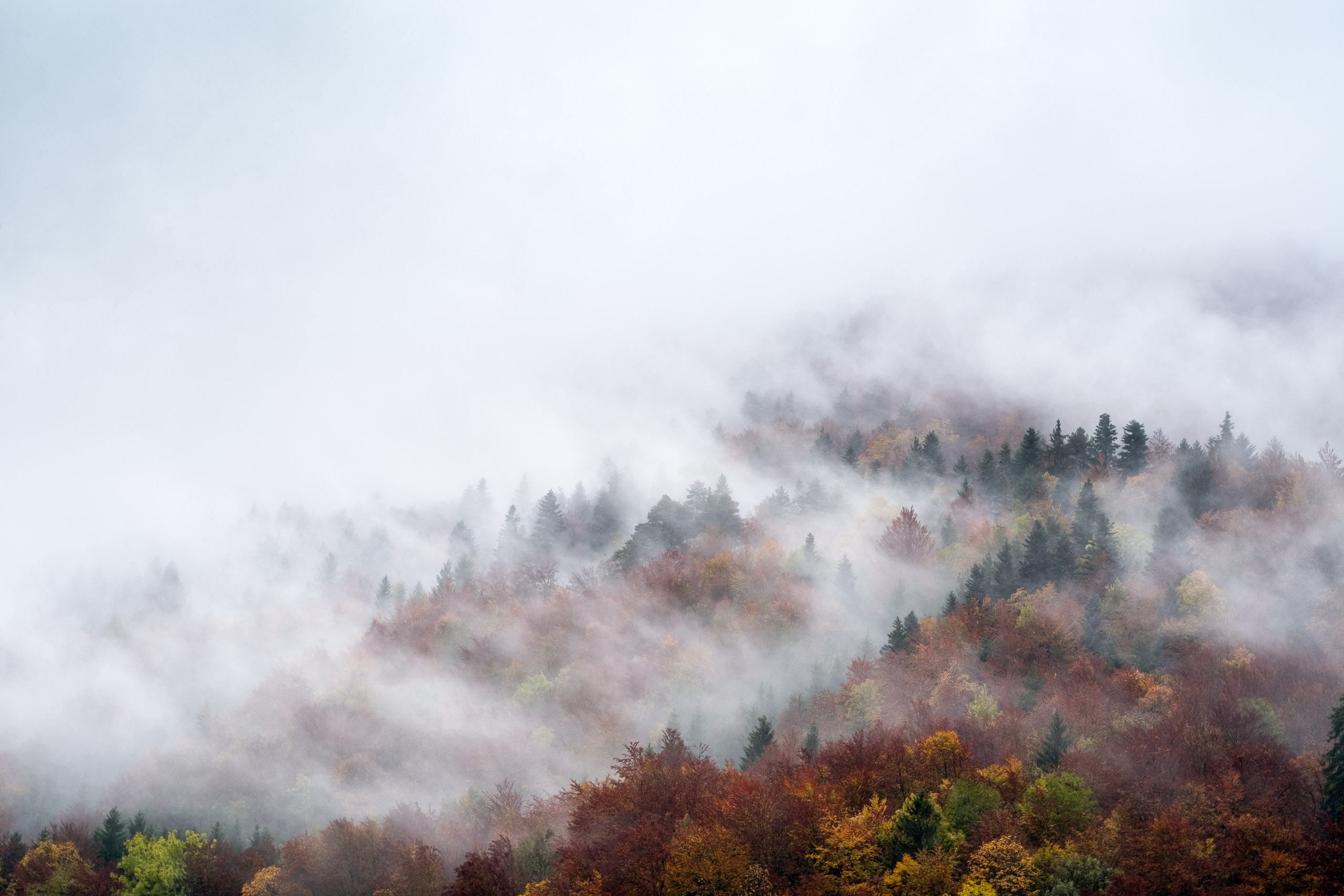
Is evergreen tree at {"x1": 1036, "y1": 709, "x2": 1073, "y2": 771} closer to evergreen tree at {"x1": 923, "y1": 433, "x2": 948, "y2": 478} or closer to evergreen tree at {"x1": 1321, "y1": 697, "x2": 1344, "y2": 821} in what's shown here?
evergreen tree at {"x1": 1321, "y1": 697, "x2": 1344, "y2": 821}

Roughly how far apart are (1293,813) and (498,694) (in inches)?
3935

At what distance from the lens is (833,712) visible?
9400 cm

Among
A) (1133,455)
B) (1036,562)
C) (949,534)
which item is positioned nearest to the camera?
(1036,562)

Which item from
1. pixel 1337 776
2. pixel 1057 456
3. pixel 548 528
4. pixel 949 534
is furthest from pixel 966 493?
pixel 1337 776

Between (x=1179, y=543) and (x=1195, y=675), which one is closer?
(x=1195, y=675)

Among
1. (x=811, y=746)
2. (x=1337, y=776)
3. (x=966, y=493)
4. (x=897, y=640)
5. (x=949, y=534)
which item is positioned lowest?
(x=1337, y=776)

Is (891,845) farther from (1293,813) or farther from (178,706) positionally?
(178,706)

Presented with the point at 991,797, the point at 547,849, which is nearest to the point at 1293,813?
the point at 991,797

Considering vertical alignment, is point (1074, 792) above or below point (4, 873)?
above

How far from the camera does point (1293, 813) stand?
5303 centimetres

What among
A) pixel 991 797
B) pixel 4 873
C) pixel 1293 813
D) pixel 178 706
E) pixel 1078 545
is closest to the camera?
pixel 1293 813

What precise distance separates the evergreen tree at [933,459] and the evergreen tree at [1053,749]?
348 feet

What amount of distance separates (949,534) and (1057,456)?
2592 cm

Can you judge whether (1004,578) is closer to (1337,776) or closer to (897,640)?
(897,640)
